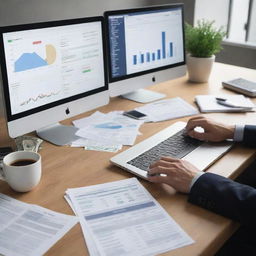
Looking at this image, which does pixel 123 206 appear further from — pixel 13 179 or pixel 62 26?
pixel 62 26

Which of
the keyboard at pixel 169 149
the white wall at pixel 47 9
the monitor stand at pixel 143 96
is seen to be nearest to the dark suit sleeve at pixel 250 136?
the keyboard at pixel 169 149

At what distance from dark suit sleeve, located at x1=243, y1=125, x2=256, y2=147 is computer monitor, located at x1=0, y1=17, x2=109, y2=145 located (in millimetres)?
603

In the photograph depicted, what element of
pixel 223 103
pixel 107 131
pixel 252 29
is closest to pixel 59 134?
pixel 107 131

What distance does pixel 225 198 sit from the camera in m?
1.02

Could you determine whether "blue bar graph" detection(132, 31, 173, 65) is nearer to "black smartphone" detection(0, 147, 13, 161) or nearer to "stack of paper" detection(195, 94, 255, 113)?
"stack of paper" detection(195, 94, 255, 113)

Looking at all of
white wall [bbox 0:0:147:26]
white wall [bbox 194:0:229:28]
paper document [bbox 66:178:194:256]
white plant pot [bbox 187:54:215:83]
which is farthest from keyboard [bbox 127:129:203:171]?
white wall [bbox 194:0:229:28]

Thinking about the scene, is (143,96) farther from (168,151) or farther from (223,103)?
(168,151)

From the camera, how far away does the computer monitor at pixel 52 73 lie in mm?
1234

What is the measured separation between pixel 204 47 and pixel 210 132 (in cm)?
83

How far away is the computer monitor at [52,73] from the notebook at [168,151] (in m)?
0.29

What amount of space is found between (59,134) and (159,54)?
742mm

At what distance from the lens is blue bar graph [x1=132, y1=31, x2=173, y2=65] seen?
1815mm

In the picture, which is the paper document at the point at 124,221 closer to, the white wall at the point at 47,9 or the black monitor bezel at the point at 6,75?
the black monitor bezel at the point at 6,75

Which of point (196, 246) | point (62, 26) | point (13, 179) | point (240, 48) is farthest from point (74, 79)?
point (240, 48)
